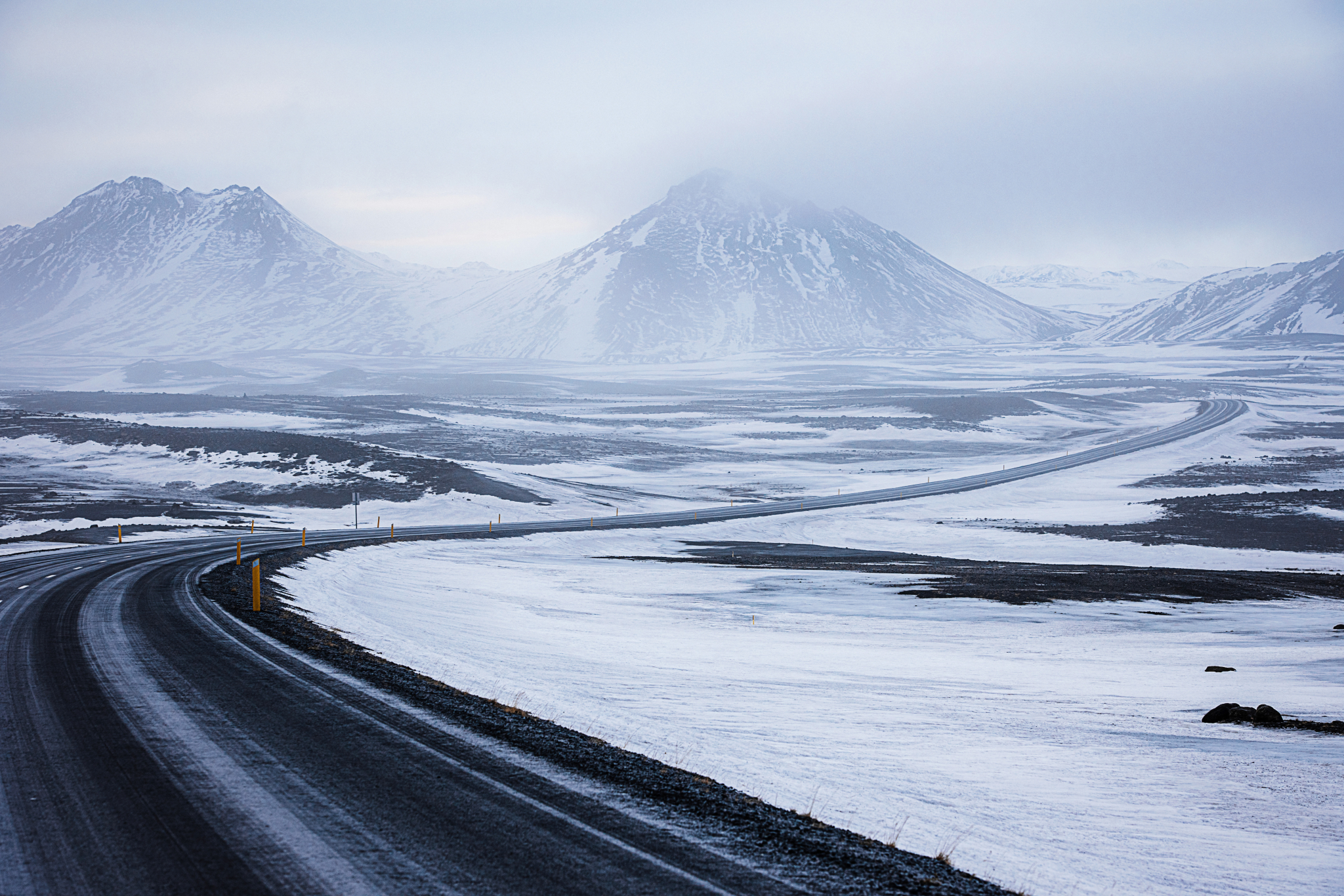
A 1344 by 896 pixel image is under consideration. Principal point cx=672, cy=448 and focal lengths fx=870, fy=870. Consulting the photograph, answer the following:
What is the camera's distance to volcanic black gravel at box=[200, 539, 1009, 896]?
20.9 ft

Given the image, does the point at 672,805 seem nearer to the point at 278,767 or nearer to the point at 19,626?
the point at 278,767

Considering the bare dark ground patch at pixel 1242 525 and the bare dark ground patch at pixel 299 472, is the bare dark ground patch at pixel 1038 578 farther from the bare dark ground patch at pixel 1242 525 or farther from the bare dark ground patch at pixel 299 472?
the bare dark ground patch at pixel 299 472

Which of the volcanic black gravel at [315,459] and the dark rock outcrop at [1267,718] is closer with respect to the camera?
the dark rock outcrop at [1267,718]

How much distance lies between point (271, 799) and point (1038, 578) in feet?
96.0

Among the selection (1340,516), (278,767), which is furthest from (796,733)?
(1340,516)

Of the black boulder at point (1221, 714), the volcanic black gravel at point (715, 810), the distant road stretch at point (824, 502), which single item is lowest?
the distant road stretch at point (824, 502)

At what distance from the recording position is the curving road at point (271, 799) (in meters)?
6.22

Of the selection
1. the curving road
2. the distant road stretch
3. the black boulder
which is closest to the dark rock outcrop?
the black boulder

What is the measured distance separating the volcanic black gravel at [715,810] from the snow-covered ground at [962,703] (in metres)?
0.45

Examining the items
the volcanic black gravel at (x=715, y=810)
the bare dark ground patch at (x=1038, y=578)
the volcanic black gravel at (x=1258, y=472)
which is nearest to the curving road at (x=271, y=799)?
the volcanic black gravel at (x=715, y=810)

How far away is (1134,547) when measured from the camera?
43188mm

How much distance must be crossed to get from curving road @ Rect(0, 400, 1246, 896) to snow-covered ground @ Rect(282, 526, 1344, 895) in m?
2.00

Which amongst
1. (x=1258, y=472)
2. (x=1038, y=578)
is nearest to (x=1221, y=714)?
(x=1038, y=578)

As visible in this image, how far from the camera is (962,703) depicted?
513 inches
